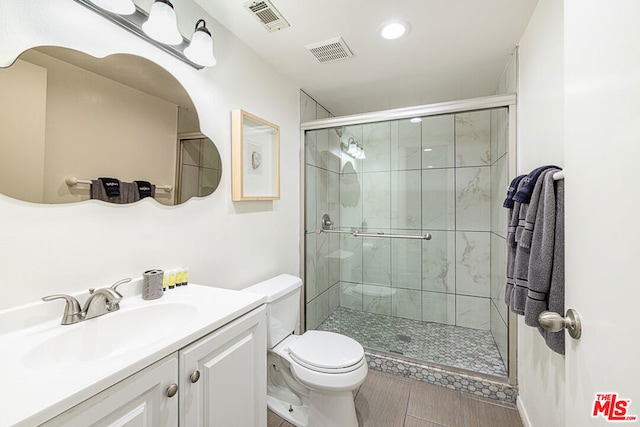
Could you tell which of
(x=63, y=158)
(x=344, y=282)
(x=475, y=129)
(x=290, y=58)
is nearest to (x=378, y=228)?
(x=344, y=282)

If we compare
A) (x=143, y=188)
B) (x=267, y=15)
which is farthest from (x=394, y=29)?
(x=143, y=188)

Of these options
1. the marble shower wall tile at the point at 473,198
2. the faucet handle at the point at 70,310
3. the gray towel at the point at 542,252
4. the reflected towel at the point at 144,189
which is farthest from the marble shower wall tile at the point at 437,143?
the faucet handle at the point at 70,310

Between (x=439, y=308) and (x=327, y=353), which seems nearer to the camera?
(x=327, y=353)

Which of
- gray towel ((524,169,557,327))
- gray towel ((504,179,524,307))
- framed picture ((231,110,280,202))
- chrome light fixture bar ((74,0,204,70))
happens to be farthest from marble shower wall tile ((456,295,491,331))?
chrome light fixture bar ((74,0,204,70))

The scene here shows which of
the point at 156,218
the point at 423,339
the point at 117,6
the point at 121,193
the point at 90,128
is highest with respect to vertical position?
the point at 117,6

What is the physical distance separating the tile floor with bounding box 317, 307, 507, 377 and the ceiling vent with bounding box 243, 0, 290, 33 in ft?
7.66

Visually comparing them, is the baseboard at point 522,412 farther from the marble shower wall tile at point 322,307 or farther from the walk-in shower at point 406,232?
the marble shower wall tile at point 322,307

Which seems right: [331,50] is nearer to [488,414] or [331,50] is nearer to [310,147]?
[310,147]

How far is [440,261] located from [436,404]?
124 cm

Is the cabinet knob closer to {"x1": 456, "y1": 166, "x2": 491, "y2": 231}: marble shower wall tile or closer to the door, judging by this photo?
the door

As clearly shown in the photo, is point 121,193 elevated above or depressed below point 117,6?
below

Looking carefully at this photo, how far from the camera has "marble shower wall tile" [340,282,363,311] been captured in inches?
111

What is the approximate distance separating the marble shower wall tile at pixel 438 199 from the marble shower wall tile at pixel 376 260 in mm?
442

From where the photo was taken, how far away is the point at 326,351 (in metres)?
1.52
